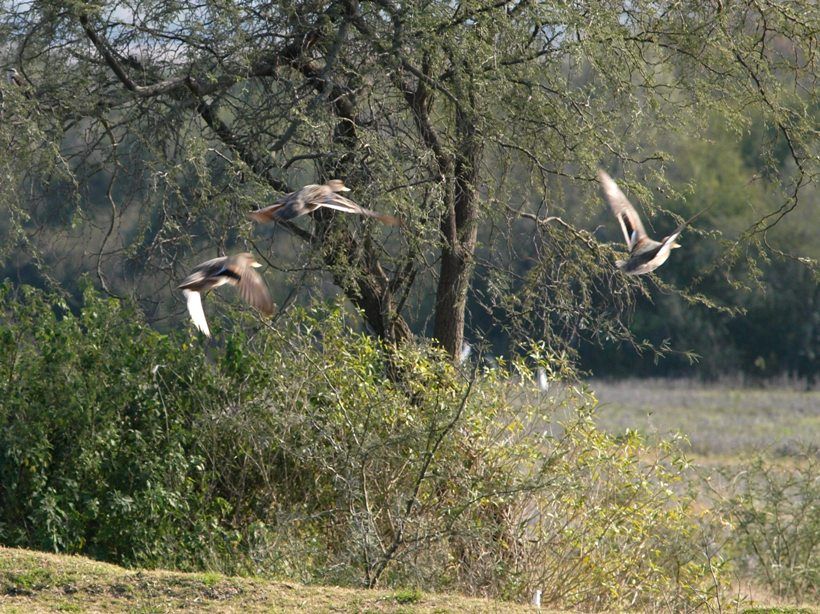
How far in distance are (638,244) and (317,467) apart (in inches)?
106

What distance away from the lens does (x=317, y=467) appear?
25.9ft

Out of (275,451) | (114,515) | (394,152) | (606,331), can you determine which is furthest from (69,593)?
(606,331)

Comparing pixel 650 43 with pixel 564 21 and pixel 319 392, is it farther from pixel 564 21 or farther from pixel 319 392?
pixel 319 392

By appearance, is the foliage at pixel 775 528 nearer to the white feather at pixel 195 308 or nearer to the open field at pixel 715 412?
the white feather at pixel 195 308

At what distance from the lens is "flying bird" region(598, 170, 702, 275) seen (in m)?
6.18

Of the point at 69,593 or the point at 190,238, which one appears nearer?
the point at 69,593

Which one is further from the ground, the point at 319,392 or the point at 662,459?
the point at 319,392

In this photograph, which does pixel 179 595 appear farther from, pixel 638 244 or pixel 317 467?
pixel 638 244

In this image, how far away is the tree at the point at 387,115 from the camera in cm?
803

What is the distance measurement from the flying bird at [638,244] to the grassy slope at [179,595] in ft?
6.20

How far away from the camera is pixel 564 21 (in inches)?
322

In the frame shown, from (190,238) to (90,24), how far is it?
5.85 feet

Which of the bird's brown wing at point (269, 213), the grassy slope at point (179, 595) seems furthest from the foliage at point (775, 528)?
the bird's brown wing at point (269, 213)

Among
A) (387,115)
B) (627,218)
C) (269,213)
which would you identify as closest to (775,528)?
(627,218)
